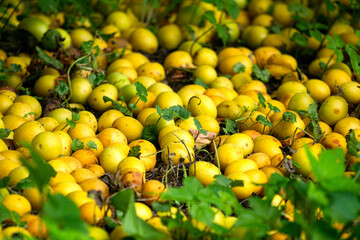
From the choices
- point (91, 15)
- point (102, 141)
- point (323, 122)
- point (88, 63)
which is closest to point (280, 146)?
point (323, 122)

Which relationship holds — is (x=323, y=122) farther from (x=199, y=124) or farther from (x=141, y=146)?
(x=141, y=146)

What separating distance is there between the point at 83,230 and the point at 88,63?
2.29 m

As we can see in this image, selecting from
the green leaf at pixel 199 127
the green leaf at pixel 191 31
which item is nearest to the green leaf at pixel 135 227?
the green leaf at pixel 199 127

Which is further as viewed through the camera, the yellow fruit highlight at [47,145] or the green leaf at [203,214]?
the yellow fruit highlight at [47,145]

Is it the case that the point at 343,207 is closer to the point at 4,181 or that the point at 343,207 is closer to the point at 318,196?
the point at 318,196

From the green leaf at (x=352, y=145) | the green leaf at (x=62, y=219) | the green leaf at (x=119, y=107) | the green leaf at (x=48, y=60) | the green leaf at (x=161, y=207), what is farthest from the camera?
the green leaf at (x=48, y=60)

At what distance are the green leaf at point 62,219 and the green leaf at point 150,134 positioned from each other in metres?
1.41

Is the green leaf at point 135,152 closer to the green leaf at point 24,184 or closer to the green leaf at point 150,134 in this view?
the green leaf at point 150,134

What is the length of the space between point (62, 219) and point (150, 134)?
1.48 meters

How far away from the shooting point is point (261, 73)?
3842 millimetres

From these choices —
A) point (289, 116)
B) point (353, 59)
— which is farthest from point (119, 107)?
point (353, 59)

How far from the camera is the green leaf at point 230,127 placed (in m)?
2.97

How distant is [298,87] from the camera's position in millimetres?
3451

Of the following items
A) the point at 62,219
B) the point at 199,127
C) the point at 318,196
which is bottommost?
the point at 199,127
